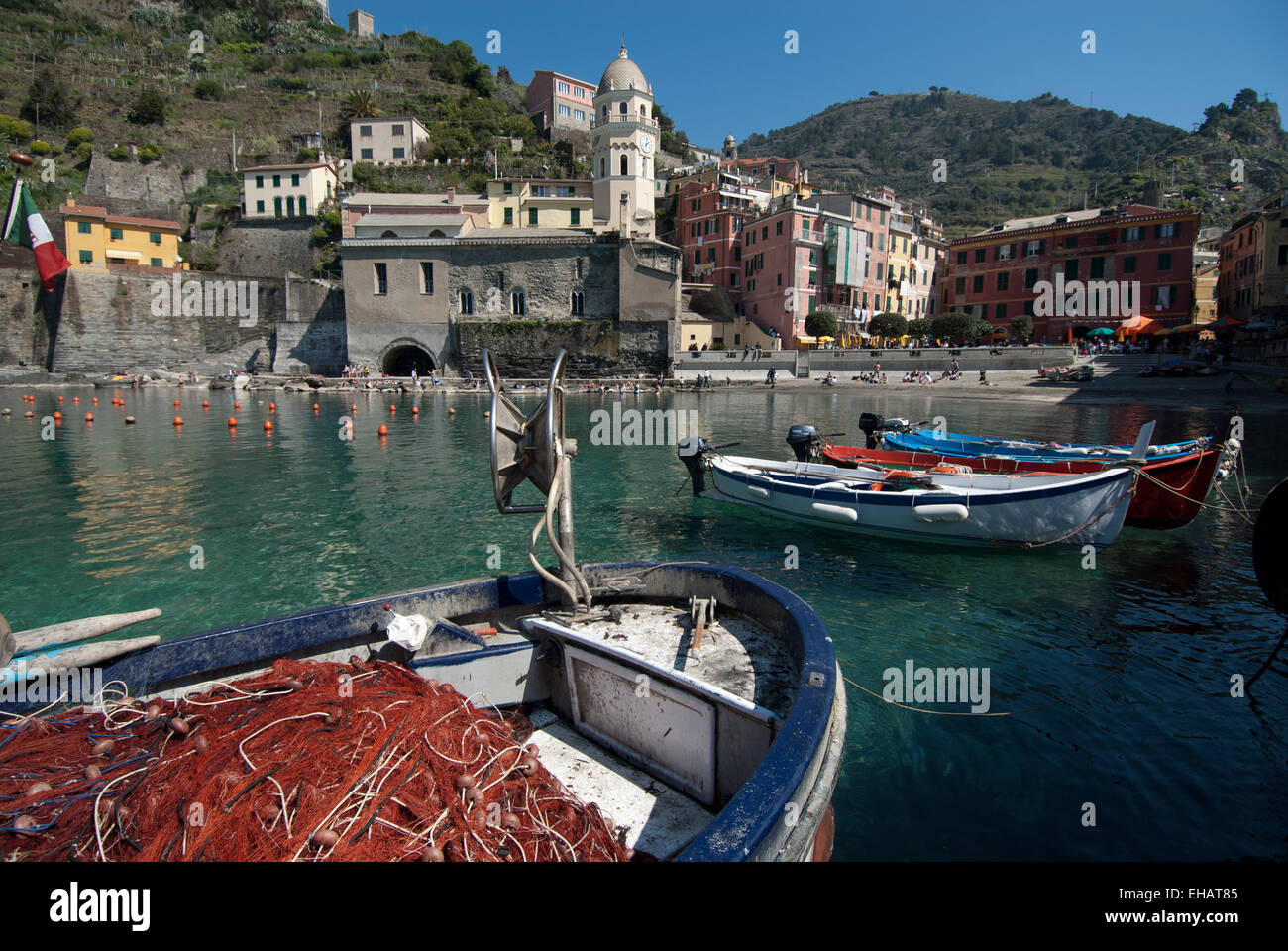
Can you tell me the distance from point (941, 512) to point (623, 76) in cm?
6230

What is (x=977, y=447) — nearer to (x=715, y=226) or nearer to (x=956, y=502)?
(x=956, y=502)

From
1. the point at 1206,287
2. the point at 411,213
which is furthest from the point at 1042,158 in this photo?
the point at 411,213

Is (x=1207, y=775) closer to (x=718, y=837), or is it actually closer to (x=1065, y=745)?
(x=1065, y=745)

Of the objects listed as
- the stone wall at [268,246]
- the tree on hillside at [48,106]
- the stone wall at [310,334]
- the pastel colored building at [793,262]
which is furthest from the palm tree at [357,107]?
the pastel colored building at [793,262]

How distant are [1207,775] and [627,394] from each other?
141 ft

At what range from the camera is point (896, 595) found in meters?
10.1

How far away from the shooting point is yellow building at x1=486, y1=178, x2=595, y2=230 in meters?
62.6

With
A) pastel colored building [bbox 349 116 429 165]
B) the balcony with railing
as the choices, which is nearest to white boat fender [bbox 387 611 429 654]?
the balcony with railing

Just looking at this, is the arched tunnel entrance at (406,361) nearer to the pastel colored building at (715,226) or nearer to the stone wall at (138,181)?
the pastel colored building at (715,226)

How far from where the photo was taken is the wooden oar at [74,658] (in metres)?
4.57

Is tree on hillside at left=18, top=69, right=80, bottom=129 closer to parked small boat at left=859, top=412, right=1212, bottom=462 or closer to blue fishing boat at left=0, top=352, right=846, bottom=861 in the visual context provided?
parked small boat at left=859, top=412, right=1212, bottom=462

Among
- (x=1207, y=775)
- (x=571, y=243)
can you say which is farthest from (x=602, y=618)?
(x=571, y=243)

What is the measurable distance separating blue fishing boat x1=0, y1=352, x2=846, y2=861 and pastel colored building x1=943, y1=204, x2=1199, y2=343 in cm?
5752

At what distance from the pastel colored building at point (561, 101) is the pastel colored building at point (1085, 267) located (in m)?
51.1
